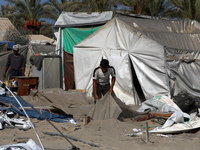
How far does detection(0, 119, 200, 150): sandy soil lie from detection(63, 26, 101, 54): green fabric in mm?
6897

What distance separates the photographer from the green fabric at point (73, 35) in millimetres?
14055

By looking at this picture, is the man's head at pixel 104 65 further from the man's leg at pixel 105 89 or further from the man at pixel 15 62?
the man at pixel 15 62

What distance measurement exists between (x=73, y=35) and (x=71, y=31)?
0.21m

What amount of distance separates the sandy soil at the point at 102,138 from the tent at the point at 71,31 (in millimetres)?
6648

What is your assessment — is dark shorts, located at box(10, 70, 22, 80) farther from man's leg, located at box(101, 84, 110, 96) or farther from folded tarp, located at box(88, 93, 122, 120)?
folded tarp, located at box(88, 93, 122, 120)

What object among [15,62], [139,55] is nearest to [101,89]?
[139,55]

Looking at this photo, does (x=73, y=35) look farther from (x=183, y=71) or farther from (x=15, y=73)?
(x=183, y=71)

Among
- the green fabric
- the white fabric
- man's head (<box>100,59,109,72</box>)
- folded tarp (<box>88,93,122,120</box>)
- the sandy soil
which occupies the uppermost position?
the green fabric

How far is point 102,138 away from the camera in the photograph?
6.25 m

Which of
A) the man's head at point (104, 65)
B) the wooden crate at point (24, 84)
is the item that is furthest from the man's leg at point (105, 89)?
the wooden crate at point (24, 84)

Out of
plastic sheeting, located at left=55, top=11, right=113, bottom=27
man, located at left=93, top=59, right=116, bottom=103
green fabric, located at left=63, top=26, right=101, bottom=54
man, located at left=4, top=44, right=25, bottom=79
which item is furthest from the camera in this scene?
green fabric, located at left=63, top=26, right=101, bottom=54

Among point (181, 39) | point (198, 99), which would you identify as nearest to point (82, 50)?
point (181, 39)

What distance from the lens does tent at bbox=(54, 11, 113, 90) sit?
13.7 m

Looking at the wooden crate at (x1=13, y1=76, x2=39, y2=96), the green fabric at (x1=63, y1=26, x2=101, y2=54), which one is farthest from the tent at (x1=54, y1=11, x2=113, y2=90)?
the wooden crate at (x1=13, y1=76, x2=39, y2=96)
